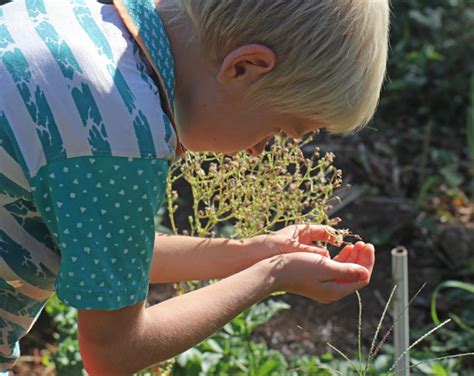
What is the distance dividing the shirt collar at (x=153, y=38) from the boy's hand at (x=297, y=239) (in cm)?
44

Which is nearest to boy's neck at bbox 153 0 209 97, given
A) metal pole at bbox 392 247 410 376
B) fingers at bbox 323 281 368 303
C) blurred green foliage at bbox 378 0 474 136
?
fingers at bbox 323 281 368 303

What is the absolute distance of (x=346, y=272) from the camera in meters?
1.71

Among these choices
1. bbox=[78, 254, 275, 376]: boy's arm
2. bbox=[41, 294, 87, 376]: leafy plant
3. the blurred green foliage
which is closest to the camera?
bbox=[78, 254, 275, 376]: boy's arm

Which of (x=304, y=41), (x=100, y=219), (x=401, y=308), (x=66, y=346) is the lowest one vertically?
(x=66, y=346)

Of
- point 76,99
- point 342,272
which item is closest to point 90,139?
point 76,99

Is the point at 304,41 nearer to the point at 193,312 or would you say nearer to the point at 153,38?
the point at 153,38

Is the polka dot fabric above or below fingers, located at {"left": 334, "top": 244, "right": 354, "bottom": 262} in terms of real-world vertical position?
above

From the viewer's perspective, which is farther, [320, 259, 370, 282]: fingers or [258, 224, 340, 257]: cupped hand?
[258, 224, 340, 257]: cupped hand

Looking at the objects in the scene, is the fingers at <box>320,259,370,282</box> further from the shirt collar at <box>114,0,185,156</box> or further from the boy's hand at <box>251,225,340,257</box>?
the shirt collar at <box>114,0,185,156</box>

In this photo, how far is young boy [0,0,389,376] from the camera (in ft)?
4.46

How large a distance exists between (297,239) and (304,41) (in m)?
0.55

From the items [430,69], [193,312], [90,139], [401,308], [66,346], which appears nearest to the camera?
[90,139]

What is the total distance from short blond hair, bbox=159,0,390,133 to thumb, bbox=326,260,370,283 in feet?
1.08

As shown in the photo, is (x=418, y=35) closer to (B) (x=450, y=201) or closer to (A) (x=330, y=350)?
(B) (x=450, y=201)
